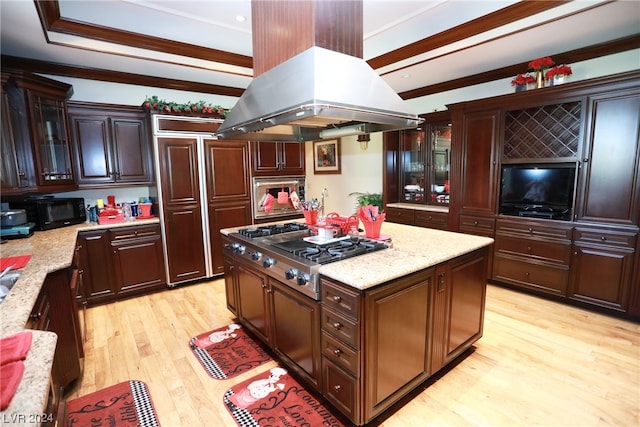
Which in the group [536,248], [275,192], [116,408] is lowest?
[116,408]

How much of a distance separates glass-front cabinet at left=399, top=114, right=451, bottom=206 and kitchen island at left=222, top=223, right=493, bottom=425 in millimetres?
2306

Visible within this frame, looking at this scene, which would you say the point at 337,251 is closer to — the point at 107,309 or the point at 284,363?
the point at 284,363

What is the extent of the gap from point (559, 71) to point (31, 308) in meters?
4.57

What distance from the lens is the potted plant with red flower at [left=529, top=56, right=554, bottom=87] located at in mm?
3158

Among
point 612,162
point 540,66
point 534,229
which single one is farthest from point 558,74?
point 534,229

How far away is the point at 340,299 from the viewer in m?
1.64

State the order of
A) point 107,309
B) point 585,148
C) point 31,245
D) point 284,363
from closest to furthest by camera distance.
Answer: point 284,363, point 31,245, point 585,148, point 107,309

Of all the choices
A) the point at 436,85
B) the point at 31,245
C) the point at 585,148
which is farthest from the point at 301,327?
the point at 436,85

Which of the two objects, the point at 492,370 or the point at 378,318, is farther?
the point at 492,370

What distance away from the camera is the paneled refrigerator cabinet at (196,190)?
3.73 metres

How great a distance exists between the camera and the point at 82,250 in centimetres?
333

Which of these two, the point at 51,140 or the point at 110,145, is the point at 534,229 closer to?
the point at 110,145

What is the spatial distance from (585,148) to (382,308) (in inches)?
114

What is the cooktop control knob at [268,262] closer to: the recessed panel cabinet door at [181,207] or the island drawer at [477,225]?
the recessed panel cabinet door at [181,207]
